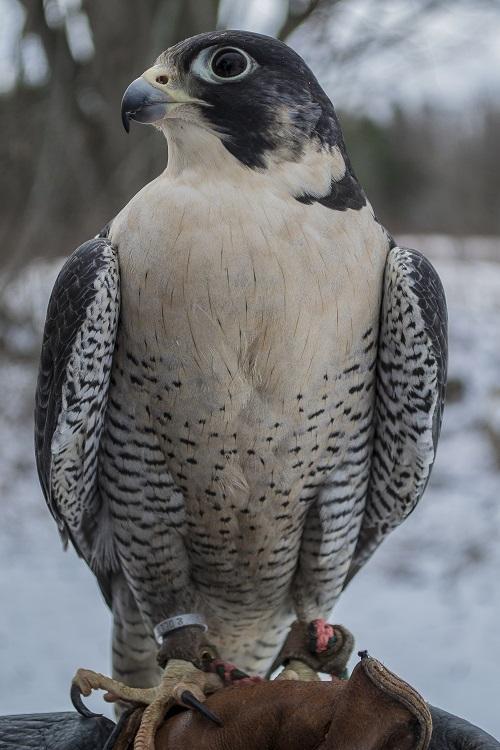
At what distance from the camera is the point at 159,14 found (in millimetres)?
6082

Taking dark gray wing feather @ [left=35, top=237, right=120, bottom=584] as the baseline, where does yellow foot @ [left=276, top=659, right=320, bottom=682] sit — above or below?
below

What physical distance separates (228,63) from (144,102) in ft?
0.59

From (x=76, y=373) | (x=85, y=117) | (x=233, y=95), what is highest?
(x=85, y=117)

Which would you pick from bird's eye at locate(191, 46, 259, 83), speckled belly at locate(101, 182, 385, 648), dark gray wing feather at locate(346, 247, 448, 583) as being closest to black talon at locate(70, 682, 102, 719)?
speckled belly at locate(101, 182, 385, 648)

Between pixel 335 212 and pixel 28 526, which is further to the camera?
pixel 28 526

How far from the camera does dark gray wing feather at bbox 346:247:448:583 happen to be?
6.23ft

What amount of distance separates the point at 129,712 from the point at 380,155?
13549 mm

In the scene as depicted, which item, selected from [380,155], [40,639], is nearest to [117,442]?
[40,639]

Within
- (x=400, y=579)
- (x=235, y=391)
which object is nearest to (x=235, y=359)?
(x=235, y=391)

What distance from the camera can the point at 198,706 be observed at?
180cm

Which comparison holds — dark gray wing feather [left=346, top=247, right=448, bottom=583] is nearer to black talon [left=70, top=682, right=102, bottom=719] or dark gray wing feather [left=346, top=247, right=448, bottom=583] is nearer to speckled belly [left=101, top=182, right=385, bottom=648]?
speckled belly [left=101, top=182, right=385, bottom=648]

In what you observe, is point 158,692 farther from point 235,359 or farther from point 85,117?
point 85,117

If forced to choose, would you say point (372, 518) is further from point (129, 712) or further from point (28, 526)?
point (28, 526)

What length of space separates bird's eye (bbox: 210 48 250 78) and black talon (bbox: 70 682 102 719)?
1299 mm
